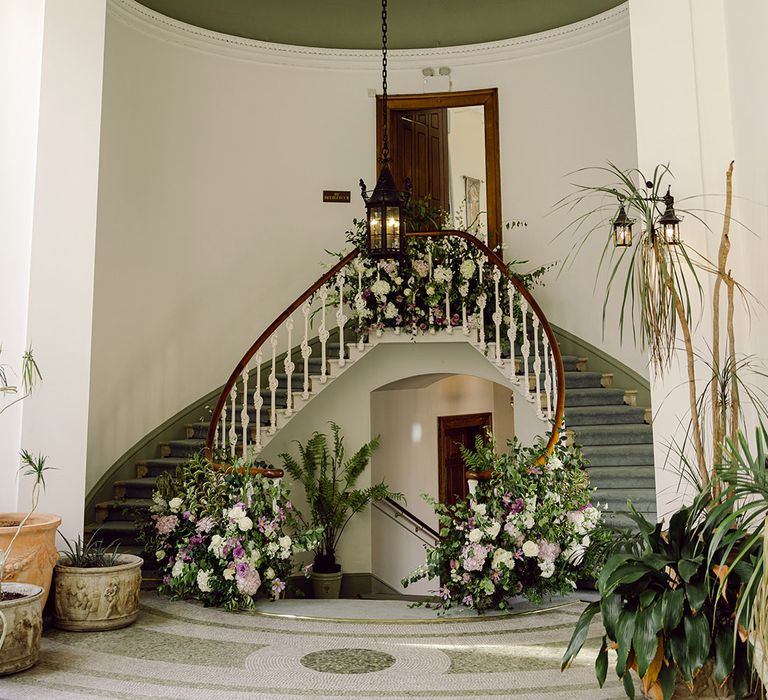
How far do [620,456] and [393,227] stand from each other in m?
2.67

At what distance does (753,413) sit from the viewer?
12.8 ft

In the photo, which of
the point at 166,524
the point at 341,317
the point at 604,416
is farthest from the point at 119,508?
the point at 604,416

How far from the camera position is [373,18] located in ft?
25.9

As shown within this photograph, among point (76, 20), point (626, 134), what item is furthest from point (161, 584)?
point (626, 134)

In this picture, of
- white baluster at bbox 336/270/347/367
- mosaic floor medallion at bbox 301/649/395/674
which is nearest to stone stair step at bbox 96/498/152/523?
white baluster at bbox 336/270/347/367

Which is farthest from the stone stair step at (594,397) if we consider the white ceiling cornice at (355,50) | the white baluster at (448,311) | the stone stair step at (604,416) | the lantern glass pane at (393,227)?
the white ceiling cornice at (355,50)

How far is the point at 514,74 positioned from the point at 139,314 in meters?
4.78

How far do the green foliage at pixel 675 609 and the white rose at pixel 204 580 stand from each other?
2518 millimetres

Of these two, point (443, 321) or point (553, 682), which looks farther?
point (443, 321)

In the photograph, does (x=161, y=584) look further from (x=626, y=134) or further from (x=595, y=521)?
(x=626, y=134)

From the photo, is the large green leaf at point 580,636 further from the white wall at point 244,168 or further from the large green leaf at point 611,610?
the white wall at point 244,168

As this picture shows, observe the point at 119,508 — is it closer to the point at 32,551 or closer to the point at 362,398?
the point at 32,551

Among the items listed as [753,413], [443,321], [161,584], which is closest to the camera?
[753,413]

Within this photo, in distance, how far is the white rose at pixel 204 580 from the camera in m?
4.81
